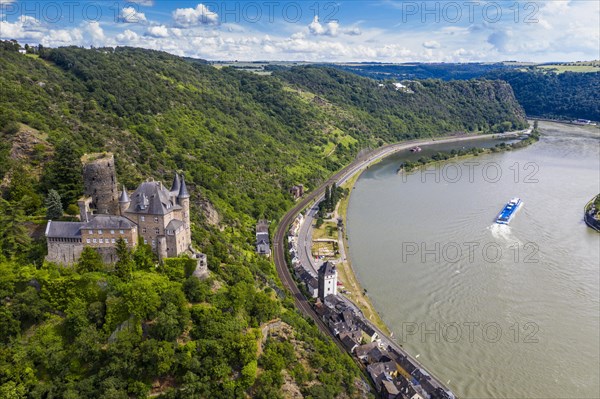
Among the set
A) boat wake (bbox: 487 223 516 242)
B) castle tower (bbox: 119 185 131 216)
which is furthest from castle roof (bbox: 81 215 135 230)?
boat wake (bbox: 487 223 516 242)

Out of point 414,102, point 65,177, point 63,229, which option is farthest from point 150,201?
point 414,102

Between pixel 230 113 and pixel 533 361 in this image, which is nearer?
pixel 533 361

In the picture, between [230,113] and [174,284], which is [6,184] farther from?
[230,113]

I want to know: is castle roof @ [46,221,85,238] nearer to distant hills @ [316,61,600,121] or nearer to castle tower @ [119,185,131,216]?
castle tower @ [119,185,131,216]

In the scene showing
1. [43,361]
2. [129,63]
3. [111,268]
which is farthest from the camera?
[129,63]

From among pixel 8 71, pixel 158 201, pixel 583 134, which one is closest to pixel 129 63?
pixel 8 71

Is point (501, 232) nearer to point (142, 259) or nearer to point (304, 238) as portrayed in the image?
point (304, 238)
